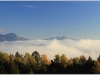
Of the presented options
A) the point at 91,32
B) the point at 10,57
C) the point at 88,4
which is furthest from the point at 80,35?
the point at 10,57

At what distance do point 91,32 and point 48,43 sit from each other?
0.58m

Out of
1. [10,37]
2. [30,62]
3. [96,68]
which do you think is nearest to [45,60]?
[30,62]

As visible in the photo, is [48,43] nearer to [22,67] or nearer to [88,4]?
[22,67]

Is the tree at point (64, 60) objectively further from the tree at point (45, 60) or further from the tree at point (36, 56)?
the tree at point (36, 56)

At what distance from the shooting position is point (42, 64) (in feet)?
13.4

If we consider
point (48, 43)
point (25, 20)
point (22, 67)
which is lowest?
point (22, 67)

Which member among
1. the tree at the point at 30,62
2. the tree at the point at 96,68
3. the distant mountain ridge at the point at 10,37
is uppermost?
the distant mountain ridge at the point at 10,37

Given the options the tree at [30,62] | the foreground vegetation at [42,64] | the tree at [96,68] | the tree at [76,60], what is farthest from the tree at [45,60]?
the tree at [96,68]

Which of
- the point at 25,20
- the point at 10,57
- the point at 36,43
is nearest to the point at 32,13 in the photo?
the point at 25,20

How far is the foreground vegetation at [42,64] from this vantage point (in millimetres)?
4020

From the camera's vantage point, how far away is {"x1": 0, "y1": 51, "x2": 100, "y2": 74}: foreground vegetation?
4020mm

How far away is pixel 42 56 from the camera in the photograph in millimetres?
4035

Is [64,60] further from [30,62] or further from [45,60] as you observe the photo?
[30,62]

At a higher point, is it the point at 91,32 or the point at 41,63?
the point at 91,32
